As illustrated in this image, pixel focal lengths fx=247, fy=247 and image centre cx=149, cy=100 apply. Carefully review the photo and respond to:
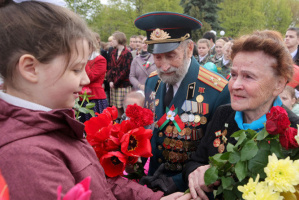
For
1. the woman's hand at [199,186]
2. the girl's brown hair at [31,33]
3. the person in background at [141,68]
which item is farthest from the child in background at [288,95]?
the person in background at [141,68]

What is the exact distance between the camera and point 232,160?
122cm

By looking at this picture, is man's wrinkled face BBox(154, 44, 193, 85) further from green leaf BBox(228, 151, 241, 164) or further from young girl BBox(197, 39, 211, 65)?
young girl BBox(197, 39, 211, 65)

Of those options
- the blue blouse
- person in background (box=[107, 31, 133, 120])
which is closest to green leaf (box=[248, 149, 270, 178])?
the blue blouse

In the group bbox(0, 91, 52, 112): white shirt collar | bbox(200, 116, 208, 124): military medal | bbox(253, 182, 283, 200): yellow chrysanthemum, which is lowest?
bbox(200, 116, 208, 124): military medal

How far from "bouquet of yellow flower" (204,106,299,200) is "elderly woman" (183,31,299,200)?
1.09 feet

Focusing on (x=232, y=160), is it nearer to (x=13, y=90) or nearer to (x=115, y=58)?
(x=13, y=90)

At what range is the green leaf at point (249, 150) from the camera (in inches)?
44.6

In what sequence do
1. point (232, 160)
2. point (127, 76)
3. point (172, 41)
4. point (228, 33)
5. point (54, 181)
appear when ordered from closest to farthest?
point (54, 181) → point (232, 160) → point (172, 41) → point (127, 76) → point (228, 33)

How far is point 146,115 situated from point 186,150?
0.64 meters

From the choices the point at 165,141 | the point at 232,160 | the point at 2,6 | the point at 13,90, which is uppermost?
the point at 2,6

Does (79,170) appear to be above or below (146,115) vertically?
above

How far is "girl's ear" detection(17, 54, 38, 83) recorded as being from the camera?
99 cm

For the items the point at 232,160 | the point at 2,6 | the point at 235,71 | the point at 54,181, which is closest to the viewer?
the point at 54,181

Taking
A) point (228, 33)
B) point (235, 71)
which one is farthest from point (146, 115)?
point (228, 33)
